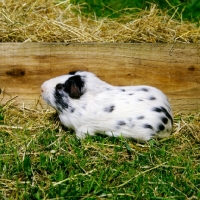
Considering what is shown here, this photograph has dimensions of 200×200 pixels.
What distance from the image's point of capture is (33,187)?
3.66m

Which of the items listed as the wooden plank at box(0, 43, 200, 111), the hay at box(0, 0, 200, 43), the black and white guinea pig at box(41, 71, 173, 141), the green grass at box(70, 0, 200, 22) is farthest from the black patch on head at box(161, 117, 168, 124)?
the green grass at box(70, 0, 200, 22)

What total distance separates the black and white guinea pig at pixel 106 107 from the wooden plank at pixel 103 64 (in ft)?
1.10

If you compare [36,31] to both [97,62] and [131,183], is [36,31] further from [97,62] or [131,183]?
[131,183]

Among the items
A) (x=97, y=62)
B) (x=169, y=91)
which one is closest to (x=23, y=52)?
(x=97, y=62)

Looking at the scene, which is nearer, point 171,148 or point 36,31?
point 171,148

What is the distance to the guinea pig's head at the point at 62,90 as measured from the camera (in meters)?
4.57

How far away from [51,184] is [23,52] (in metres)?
1.79

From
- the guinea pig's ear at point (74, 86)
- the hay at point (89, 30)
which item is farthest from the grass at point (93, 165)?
the hay at point (89, 30)

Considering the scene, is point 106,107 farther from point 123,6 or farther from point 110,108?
point 123,6

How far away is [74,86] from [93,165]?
2.83 feet

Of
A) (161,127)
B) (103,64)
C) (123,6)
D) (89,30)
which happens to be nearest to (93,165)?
(161,127)

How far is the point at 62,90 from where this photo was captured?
463cm

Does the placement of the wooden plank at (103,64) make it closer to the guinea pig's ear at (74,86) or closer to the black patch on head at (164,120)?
the guinea pig's ear at (74,86)

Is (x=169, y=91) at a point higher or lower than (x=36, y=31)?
lower
